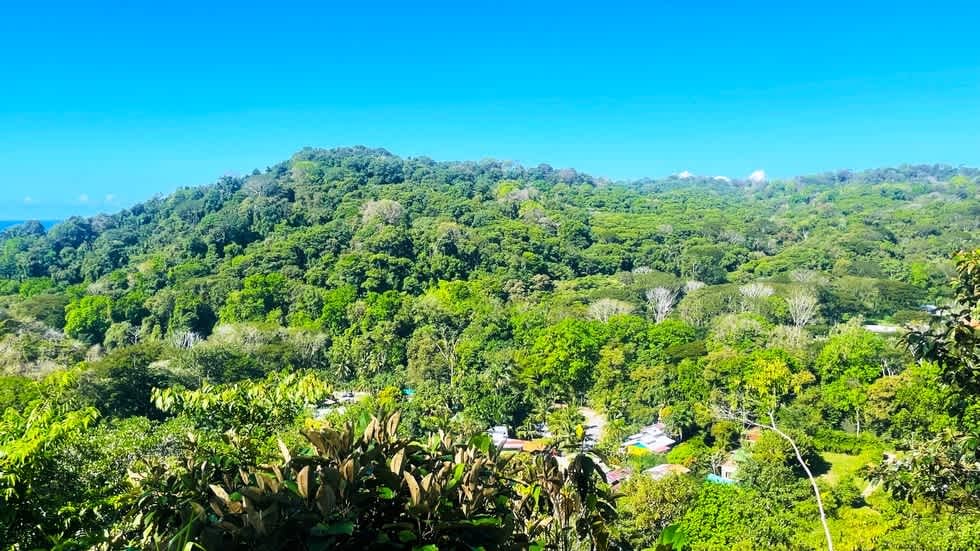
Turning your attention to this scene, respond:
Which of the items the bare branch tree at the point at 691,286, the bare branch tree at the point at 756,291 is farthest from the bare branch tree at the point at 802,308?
the bare branch tree at the point at 691,286

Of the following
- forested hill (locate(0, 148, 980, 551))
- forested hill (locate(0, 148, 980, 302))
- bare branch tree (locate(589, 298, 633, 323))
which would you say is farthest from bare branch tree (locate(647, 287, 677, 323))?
forested hill (locate(0, 148, 980, 302))

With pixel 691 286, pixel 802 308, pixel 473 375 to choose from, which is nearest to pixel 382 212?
pixel 691 286

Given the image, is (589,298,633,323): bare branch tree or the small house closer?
the small house

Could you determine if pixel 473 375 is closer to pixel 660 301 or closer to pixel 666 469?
pixel 666 469

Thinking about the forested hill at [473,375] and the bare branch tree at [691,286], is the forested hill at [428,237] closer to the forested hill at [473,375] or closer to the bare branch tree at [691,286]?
the forested hill at [473,375]

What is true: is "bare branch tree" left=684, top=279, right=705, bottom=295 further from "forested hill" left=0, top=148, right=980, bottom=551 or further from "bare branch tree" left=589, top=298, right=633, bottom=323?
"bare branch tree" left=589, top=298, right=633, bottom=323

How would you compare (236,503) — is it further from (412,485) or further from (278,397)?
(278,397)
